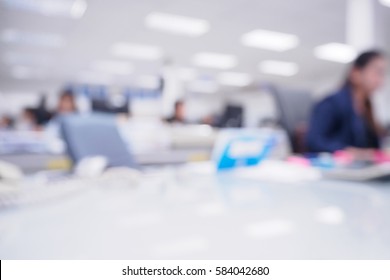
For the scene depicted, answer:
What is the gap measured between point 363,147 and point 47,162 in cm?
162

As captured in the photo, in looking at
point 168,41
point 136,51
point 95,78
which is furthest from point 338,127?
point 95,78

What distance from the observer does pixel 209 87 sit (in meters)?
11.9

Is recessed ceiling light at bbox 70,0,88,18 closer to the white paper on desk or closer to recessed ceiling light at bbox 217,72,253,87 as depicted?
the white paper on desk

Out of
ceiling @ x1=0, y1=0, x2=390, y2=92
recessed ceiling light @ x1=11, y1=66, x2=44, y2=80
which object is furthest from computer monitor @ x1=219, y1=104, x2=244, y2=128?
recessed ceiling light @ x1=11, y1=66, x2=44, y2=80

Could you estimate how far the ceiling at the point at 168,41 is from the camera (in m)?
1.71

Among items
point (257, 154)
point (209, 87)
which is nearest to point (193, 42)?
point (257, 154)

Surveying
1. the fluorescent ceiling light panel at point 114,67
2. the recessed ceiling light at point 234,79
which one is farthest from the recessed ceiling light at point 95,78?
the recessed ceiling light at point 234,79

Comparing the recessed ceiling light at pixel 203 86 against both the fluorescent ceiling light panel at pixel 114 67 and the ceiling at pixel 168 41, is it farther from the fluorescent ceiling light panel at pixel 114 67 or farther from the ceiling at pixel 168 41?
the fluorescent ceiling light panel at pixel 114 67

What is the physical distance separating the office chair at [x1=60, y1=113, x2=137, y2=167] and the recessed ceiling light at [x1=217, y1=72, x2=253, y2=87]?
27.8 ft

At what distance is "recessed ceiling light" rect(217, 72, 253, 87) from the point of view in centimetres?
960

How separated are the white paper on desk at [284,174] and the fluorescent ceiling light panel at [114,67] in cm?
747

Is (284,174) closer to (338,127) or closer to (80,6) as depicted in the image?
(80,6)

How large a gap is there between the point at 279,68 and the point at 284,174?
27.0 ft

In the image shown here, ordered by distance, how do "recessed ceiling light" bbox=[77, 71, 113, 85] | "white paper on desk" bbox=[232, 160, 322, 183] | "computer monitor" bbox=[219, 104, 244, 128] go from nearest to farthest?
"white paper on desk" bbox=[232, 160, 322, 183]
"computer monitor" bbox=[219, 104, 244, 128]
"recessed ceiling light" bbox=[77, 71, 113, 85]
